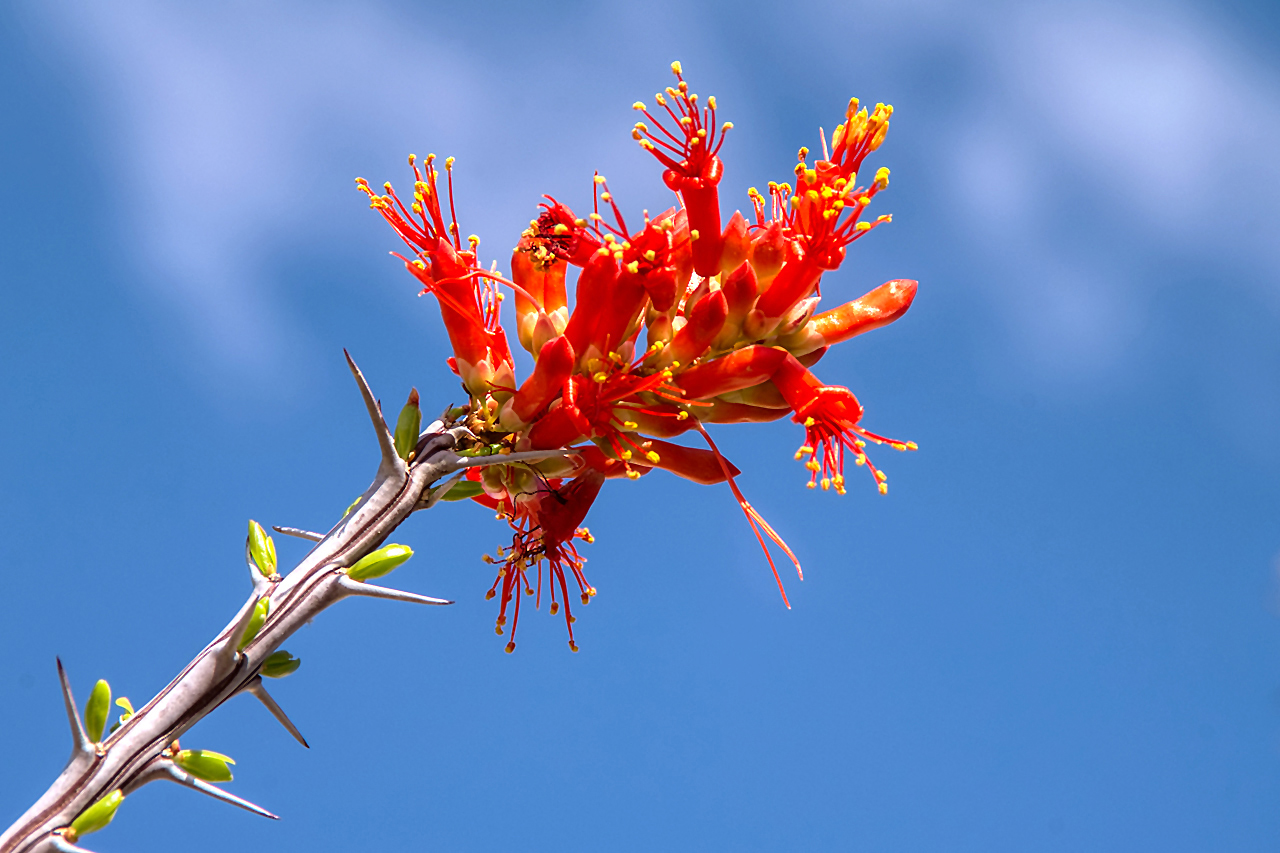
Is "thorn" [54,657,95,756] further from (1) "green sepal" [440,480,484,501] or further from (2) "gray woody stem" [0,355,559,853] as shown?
(1) "green sepal" [440,480,484,501]

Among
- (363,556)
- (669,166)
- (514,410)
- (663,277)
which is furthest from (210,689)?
(669,166)

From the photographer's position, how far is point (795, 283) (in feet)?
9.76

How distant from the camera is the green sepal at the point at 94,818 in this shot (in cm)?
191

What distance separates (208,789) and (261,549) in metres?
0.68

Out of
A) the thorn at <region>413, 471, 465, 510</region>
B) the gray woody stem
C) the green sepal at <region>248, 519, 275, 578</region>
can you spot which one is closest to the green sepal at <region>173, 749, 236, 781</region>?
the gray woody stem

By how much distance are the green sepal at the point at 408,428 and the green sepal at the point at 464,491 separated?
0.61 feet

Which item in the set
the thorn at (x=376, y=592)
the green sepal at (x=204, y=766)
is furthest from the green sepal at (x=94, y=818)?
the thorn at (x=376, y=592)

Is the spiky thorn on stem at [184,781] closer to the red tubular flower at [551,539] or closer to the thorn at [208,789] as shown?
the thorn at [208,789]

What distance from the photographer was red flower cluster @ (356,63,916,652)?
112 inches

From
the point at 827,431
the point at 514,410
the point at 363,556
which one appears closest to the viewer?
the point at 363,556

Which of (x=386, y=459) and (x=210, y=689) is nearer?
(x=210, y=689)

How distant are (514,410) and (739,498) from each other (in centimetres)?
81

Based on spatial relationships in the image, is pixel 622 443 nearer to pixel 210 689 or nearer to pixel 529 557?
pixel 529 557

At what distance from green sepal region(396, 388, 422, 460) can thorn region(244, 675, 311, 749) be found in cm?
67
